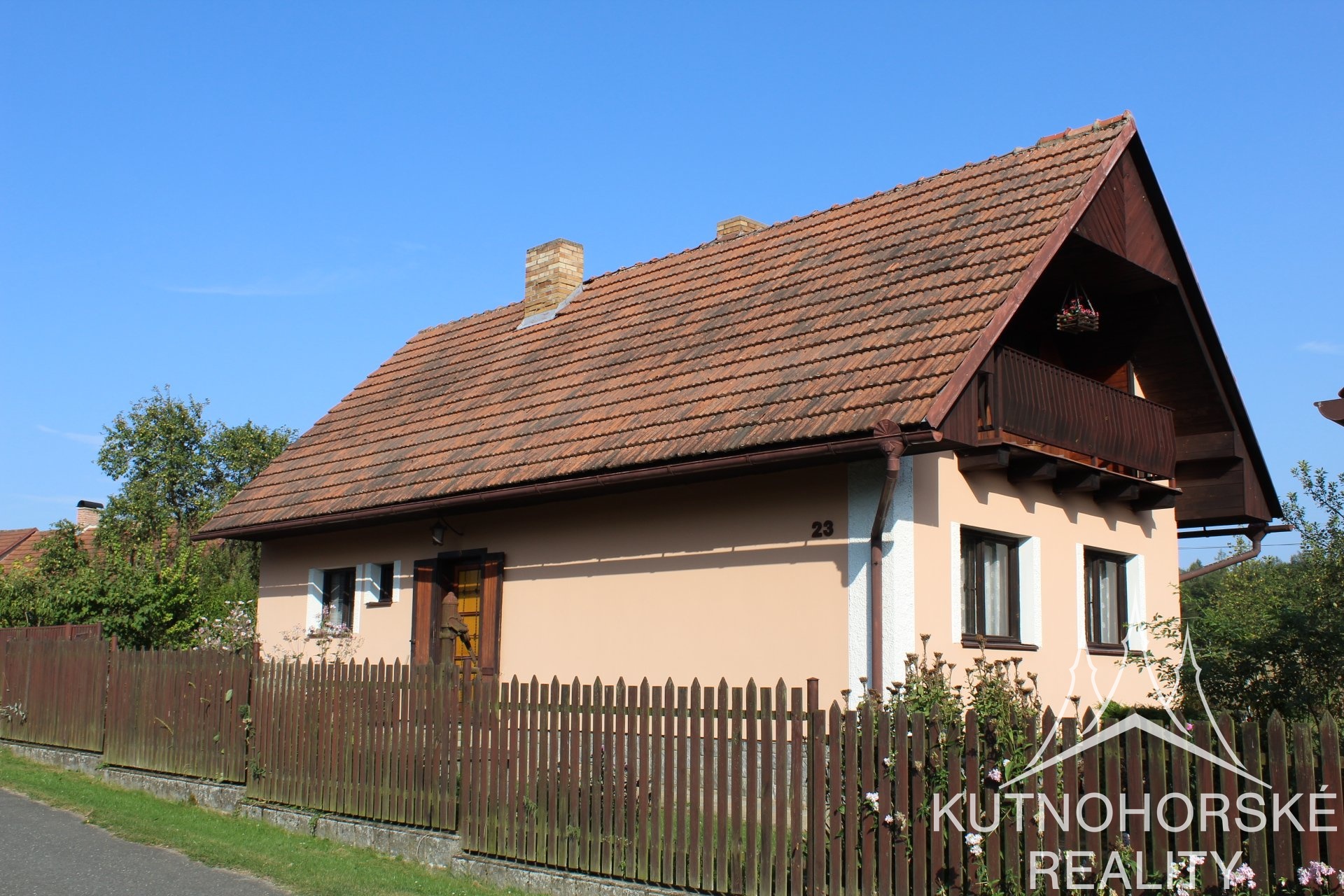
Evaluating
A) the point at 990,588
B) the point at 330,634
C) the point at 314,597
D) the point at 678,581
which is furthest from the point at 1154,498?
the point at 314,597

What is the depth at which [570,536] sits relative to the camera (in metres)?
12.8

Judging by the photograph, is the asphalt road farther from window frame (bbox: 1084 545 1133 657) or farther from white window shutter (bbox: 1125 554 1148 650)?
white window shutter (bbox: 1125 554 1148 650)

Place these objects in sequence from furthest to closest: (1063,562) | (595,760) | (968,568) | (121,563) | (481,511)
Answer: (121,563) < (481,511) < (1063,562) < (968,568) < (595,760)

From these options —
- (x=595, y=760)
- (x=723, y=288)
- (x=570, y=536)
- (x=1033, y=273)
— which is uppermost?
(x=723, y=288)

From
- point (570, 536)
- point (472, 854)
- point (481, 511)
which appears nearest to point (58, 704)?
point (481, 511)

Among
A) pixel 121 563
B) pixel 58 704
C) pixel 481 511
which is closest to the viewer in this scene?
pixel 481 511

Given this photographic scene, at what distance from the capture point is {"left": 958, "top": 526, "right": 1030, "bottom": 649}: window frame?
11.0m

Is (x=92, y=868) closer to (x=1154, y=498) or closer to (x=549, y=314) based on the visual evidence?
(x=549, y=314)

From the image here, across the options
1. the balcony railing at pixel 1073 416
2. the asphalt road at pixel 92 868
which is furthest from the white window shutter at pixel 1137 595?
the asphalt road at pixel 92 868

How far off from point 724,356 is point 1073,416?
351cm

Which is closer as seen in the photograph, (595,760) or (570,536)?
(595,760)

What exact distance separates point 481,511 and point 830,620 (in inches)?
195

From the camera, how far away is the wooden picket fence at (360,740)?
980cm

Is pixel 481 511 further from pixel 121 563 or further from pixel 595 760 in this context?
pixel 121 563
